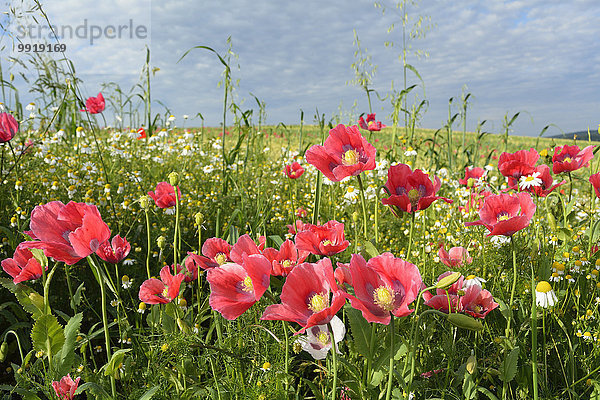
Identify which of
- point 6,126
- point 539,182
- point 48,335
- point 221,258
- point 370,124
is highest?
point 370,124

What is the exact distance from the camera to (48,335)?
1388 millimetres

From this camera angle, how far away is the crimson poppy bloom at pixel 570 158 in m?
2.13

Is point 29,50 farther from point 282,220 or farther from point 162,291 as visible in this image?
point 162,291

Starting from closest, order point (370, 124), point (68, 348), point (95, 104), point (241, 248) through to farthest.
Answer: point (241, 248), point (68, 348), point (370, 124), point (95, 104)

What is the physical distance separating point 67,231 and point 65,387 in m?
0.51

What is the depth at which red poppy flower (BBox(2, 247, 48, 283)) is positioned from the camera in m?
1.49

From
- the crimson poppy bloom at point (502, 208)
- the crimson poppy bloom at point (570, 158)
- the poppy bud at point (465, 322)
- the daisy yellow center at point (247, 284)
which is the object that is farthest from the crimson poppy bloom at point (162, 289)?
the crimson poppy bloom at point (570, 158)

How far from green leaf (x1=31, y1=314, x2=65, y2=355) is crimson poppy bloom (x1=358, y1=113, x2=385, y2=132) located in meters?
2.72

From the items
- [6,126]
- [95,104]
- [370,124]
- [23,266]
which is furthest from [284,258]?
[95,104]

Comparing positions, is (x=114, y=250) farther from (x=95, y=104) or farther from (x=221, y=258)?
(x=95, y=104)

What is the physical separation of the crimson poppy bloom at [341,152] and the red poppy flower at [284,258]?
251mm

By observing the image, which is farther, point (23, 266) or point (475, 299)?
point (23, 266)

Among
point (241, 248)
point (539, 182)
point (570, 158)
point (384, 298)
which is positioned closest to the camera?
point (384, 298)

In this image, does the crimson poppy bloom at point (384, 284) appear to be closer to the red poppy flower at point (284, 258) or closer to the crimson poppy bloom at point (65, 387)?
the red poppy flower at point (284, 258)
